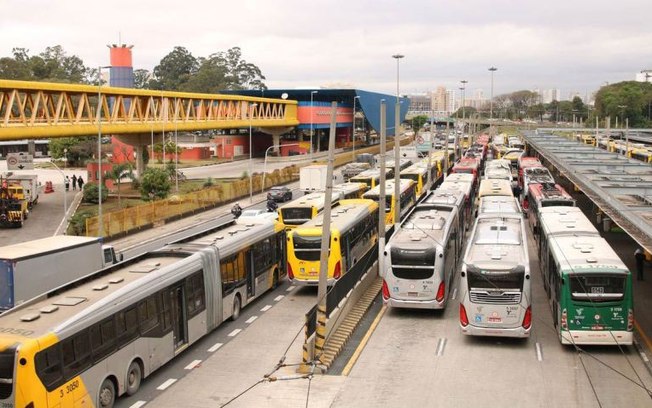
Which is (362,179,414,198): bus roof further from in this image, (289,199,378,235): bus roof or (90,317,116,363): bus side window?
(90,317,116,363): bus side window

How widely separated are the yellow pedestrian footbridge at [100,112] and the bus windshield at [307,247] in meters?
15.2

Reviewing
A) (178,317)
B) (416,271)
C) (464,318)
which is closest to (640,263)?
(416,271)

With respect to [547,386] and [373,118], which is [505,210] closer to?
[547,386]

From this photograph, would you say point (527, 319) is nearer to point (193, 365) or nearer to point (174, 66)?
point (193, 365)

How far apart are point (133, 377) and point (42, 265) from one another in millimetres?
6411

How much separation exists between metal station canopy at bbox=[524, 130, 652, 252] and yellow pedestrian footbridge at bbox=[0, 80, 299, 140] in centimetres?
2285

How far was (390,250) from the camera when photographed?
2145 centimetres

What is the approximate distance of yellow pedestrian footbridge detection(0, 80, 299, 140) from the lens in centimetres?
4016

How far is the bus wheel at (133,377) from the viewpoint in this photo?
15.9 meters

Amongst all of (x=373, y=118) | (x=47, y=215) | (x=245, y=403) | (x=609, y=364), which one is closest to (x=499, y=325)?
(x=609, y=364)

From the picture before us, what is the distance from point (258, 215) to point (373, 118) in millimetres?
74189

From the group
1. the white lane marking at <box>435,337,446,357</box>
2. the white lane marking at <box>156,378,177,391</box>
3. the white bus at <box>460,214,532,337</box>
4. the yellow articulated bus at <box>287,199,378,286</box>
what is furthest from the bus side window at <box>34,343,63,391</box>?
the yellow articulated bus at <box>287,199,378,286</box>

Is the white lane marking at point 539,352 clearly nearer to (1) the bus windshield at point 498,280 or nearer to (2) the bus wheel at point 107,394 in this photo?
(1) the bus windshield at point 498,280

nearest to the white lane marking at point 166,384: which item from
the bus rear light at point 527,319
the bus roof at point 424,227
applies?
the bus roof at point 424,227
